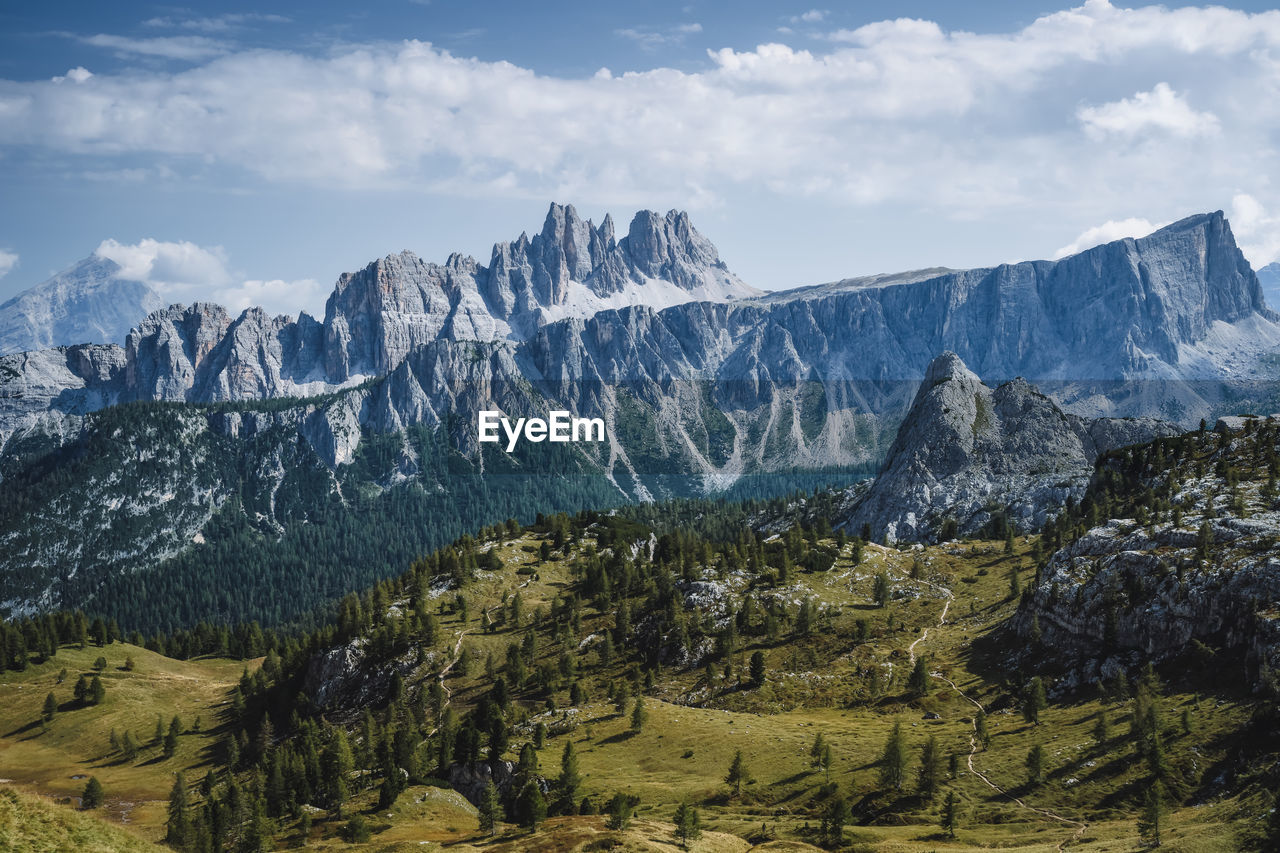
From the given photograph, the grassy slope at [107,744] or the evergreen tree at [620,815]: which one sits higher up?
the evergreen tree at [620,815]

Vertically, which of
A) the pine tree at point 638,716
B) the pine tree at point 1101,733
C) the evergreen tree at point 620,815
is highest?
the pine tree at point 1101,733

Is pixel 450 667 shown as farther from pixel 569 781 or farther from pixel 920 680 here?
pixel 920 680

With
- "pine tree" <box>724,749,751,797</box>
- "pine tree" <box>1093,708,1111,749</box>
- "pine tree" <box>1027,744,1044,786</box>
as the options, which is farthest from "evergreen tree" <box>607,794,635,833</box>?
"pine tree" <box>1093,708,1111,749</box>

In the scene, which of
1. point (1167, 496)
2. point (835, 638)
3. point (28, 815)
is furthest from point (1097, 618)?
point (28, 815)

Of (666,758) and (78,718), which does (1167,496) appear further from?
(78,718)

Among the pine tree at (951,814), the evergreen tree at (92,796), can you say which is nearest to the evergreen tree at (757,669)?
the pine tree at (951,814)

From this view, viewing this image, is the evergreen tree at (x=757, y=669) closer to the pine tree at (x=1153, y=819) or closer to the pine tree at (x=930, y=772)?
the pine tree at (x=930, y=772)

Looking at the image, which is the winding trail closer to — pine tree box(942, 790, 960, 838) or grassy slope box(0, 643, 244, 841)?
pine tree box(942, 790, 960, 838)
